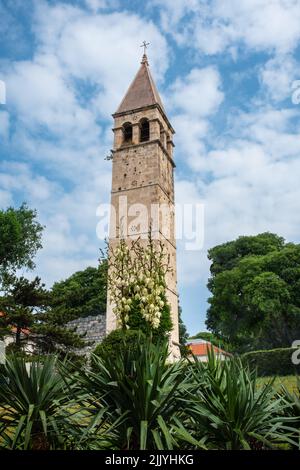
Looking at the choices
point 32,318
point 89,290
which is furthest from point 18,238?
point 32,318

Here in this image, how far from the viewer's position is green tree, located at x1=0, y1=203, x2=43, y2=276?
29875mm

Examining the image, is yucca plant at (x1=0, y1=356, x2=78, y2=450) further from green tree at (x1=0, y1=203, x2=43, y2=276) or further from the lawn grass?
green tree at (x1=0, y1=203, x2=43, y2=276)

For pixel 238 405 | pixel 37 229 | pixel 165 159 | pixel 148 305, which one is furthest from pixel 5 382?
pixel 37 229

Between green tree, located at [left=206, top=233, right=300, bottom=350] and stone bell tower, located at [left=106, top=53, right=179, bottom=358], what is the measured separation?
210 inches

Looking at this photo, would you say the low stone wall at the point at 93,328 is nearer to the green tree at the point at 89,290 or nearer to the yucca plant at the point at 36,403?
the green tree at the point at 89,290

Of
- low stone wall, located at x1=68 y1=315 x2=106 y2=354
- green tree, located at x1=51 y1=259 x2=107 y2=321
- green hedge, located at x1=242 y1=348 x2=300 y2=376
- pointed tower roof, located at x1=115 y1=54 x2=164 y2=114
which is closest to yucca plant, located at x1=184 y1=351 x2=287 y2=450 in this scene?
green hedge, located at x1=242 y1=348 x2=300 y2=376

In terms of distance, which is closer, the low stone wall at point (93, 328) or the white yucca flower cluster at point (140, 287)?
the white yucca flower cluster at point (140, 287)

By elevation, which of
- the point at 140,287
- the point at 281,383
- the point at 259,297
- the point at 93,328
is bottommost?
the point at 281,383

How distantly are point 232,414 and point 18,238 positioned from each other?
1131 inches

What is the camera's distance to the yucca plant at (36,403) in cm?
411

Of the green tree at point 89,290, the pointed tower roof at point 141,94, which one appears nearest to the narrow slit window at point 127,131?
the pointed tower roof at point 141,94

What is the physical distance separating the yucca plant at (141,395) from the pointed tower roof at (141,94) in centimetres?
2728

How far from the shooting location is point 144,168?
1067 inches

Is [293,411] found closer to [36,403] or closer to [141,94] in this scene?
[36,403]
